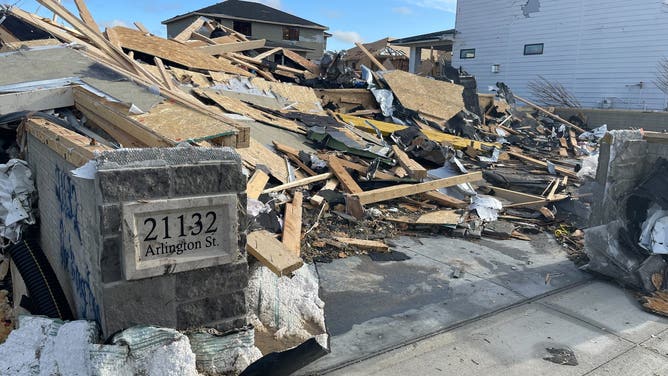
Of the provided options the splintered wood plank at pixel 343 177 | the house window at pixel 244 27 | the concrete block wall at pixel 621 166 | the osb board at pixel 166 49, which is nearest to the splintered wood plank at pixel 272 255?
the splintered wood plank at pixel 343 177

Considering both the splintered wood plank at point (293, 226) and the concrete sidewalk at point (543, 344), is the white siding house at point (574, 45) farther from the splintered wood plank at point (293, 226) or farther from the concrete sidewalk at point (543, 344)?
the splintered wood plank at point (293, 226)

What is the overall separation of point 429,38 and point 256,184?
76.3ft

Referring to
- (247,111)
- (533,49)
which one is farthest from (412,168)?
(533,49)

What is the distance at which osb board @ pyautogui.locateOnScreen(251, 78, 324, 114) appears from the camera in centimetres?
1136

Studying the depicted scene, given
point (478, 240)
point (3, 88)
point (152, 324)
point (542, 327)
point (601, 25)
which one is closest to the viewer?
point (152, 324)

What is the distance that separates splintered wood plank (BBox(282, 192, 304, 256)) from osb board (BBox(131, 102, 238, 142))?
1331 mm

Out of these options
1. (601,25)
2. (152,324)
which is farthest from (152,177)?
(601,25)

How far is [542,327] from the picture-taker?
13.1 ft

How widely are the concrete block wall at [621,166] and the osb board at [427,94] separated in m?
7.89

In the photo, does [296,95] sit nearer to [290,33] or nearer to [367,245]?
[367,245]

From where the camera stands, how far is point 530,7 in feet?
72.6

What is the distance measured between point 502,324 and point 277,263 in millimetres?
2159

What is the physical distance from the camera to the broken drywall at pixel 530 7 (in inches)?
861

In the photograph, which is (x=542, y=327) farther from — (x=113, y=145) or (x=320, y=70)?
(x=320, y=70)
